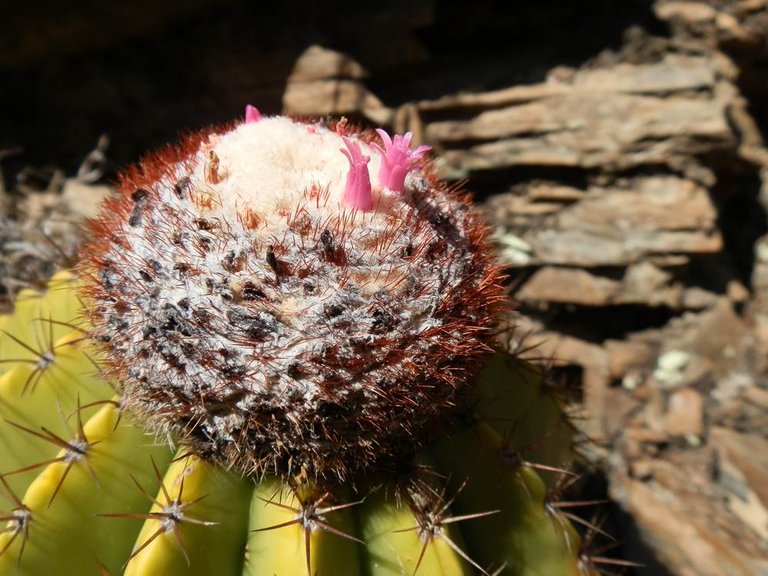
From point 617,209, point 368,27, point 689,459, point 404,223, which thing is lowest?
point 689,459

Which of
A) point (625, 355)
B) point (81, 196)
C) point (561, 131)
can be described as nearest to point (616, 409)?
point (625, 355)

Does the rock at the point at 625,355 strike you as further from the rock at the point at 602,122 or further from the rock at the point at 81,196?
the rock at the point at 81,196

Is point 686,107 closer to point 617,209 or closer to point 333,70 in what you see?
point 617,209

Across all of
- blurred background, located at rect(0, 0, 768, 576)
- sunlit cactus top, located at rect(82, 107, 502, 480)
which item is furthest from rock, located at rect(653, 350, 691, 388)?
sunlit cactus top, located at rect(82, 107, 502, 480)

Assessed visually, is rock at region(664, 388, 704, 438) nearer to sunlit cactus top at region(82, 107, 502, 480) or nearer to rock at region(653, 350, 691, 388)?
rock at region(653, 350, 691, 388)

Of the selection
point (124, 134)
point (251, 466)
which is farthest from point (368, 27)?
point (251, 466)

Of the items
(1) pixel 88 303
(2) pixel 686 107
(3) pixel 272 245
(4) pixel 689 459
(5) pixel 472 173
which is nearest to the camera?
(3) pixel 272 245

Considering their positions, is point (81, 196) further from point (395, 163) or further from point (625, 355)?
point (625, 355)
